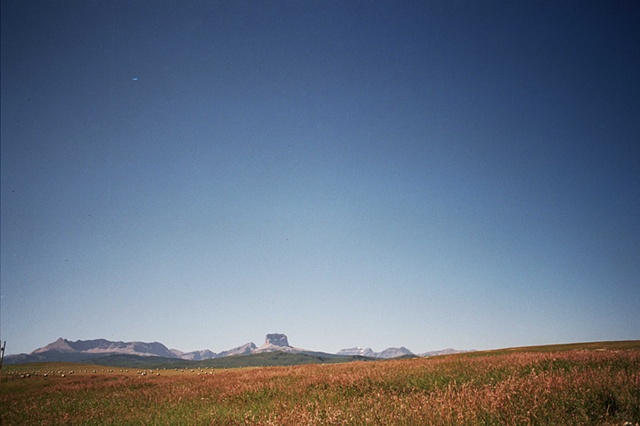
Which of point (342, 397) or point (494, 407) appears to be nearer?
point (494, 407)

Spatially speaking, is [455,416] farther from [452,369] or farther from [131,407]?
[131,407]

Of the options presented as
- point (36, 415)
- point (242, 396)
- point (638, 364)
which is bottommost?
point (36, 415)

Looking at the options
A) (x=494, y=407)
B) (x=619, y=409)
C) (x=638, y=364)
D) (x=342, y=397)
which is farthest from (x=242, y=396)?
(x=638, y=364)

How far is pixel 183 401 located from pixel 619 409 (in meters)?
11.0

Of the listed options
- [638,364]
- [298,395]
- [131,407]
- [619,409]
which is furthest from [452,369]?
[131,407]

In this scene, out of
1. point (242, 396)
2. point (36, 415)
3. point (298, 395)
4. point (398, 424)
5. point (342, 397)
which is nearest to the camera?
point (398, 424)

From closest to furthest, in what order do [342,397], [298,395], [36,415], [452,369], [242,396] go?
[342,397] → [298,395] → [242,396] → [36,415] → [452,369]

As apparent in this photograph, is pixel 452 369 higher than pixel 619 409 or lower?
lower

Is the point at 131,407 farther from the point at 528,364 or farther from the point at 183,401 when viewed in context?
the point at 528,364

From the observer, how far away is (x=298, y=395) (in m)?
8.45

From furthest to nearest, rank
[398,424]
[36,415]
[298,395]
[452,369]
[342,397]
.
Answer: [452,369], [36,415], [298,395], [342,397], [398,424]

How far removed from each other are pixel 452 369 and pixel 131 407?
1090 cm

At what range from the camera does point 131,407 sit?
9.93m

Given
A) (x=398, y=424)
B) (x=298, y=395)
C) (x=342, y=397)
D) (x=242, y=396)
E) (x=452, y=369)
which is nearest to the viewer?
(x=398, y=424)
